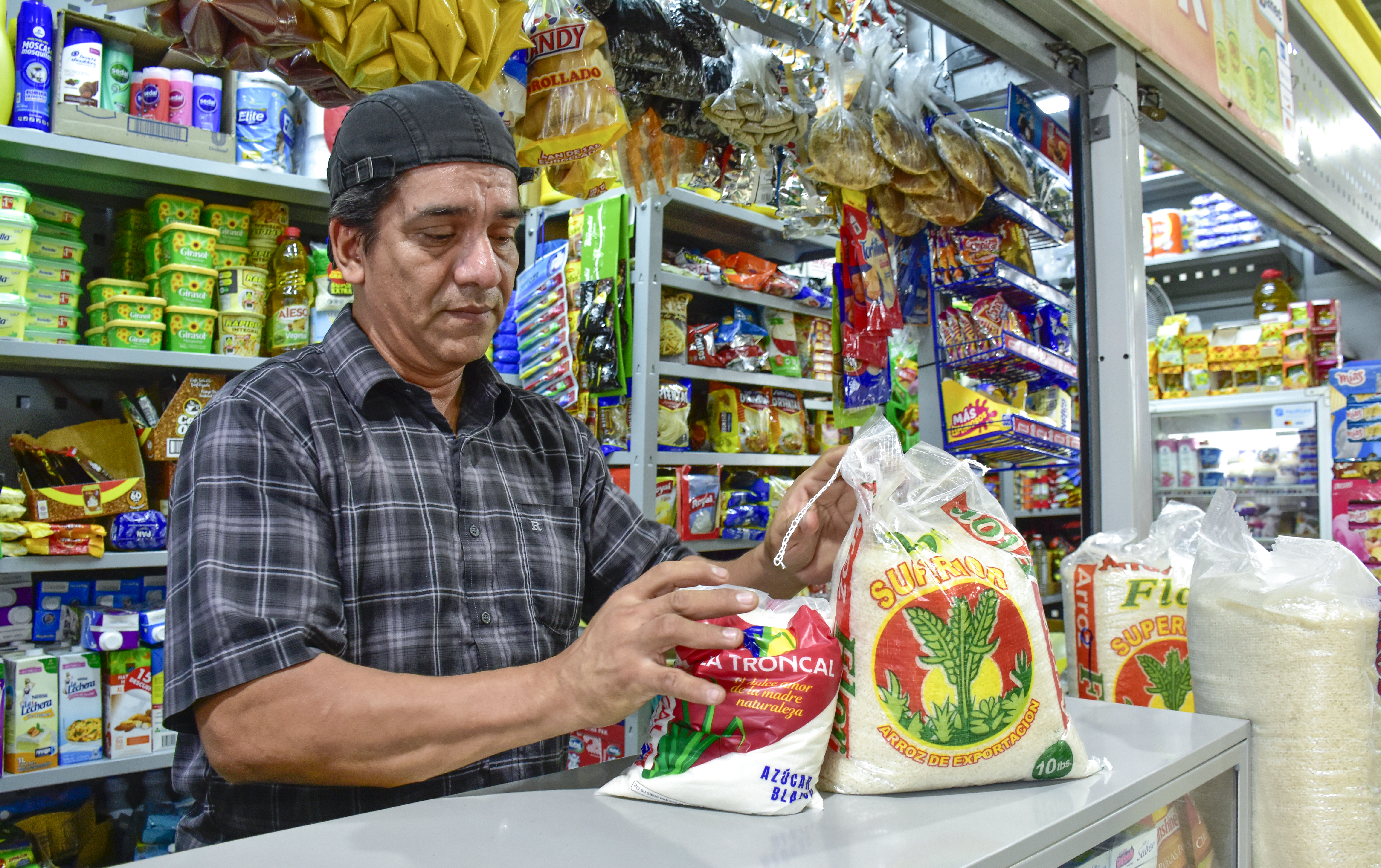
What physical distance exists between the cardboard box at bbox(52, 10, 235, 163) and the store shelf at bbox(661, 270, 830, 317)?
1291mm

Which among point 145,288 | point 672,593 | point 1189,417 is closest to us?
point 672,593

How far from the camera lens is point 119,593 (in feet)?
7.29

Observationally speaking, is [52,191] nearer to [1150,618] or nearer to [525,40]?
[525,40]

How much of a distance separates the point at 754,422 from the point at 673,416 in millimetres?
454

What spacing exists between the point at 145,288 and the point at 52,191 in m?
0.47

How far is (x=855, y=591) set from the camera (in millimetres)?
787

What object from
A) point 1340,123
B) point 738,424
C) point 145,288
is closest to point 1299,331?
point 1340,123

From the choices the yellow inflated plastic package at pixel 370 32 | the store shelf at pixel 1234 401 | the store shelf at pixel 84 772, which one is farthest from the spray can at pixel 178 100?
the store shelf at pixel 1234 401

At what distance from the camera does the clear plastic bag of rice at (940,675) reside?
2.47 ft

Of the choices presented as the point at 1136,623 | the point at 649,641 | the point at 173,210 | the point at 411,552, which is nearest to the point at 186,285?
the point at 173,210

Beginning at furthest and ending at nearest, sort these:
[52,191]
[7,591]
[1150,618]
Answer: [52,191], [7,591], [1150,618]

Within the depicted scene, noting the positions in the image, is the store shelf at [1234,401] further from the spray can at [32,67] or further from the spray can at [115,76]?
the spray can at [32,67]

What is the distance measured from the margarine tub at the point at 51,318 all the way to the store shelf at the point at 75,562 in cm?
53

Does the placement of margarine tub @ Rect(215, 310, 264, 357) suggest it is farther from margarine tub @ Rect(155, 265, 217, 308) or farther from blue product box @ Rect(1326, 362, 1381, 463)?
blue product box @ Rect(1326, 362, 1381, 463)
